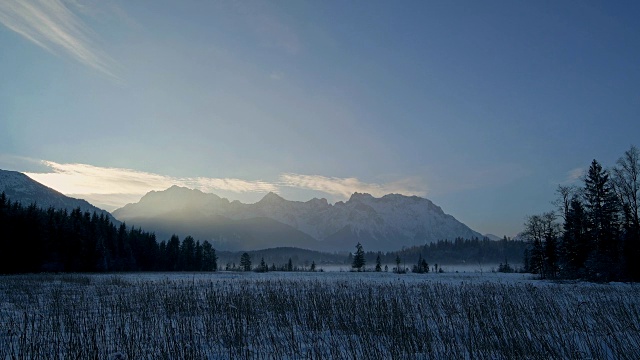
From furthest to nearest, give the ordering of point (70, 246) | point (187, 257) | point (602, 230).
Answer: point (187, 257) < point (70, 246) < point (602, 230)

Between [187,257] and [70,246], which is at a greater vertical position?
[70,246]

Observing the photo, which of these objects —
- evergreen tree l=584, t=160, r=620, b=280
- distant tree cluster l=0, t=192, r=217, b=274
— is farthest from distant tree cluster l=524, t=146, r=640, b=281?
distant tree cluster l=0, t=192, r=217, b=274

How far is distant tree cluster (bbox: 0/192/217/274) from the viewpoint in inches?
2095

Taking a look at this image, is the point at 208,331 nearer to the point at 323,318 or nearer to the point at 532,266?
the point at 323,318

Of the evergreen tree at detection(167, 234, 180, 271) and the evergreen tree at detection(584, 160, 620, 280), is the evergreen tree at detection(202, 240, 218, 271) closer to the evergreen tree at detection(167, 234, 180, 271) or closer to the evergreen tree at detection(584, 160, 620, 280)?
the evergreen tree at detection(167, 234, 180, 271)

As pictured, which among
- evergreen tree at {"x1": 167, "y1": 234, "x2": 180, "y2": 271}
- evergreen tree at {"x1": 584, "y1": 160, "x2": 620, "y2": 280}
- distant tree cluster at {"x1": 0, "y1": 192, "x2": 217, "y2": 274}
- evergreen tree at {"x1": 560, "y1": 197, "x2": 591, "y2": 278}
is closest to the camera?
evergreen tree at {"x1": 584, "y1": 160, "x2": 620, "y2": 280}

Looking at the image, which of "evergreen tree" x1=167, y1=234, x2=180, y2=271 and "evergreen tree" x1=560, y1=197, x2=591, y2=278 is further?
"evergreen tree" x1=167, y1=234, x2=180, y2=271

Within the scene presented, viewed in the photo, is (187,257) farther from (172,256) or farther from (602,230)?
(602,230)

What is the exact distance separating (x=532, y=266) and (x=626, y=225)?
24159mm

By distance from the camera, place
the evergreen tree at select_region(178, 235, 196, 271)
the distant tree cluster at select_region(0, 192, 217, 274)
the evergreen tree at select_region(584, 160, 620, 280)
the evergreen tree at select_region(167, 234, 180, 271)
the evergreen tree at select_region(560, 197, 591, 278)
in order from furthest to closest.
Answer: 1. the evergreen tree at select_region(178, 235, 196, 271)
2. the evergreen tree at select_region(167, 234, 180, 271)
3. the distant tree cluster at select_region(0, 192, 217, 274)
4. the evergreen tree at select_region(560, 197, 591, 278)
5. the evergreen tree at select_region(584, 160, 620, 280)

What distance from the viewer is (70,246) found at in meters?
63.4

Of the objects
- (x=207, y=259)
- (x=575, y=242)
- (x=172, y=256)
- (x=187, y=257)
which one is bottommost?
(x=207, y=259)

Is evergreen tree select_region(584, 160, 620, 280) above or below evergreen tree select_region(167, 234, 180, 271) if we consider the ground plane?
above

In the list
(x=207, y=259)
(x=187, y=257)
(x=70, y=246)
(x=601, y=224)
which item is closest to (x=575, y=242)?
(x=601, y=224)
